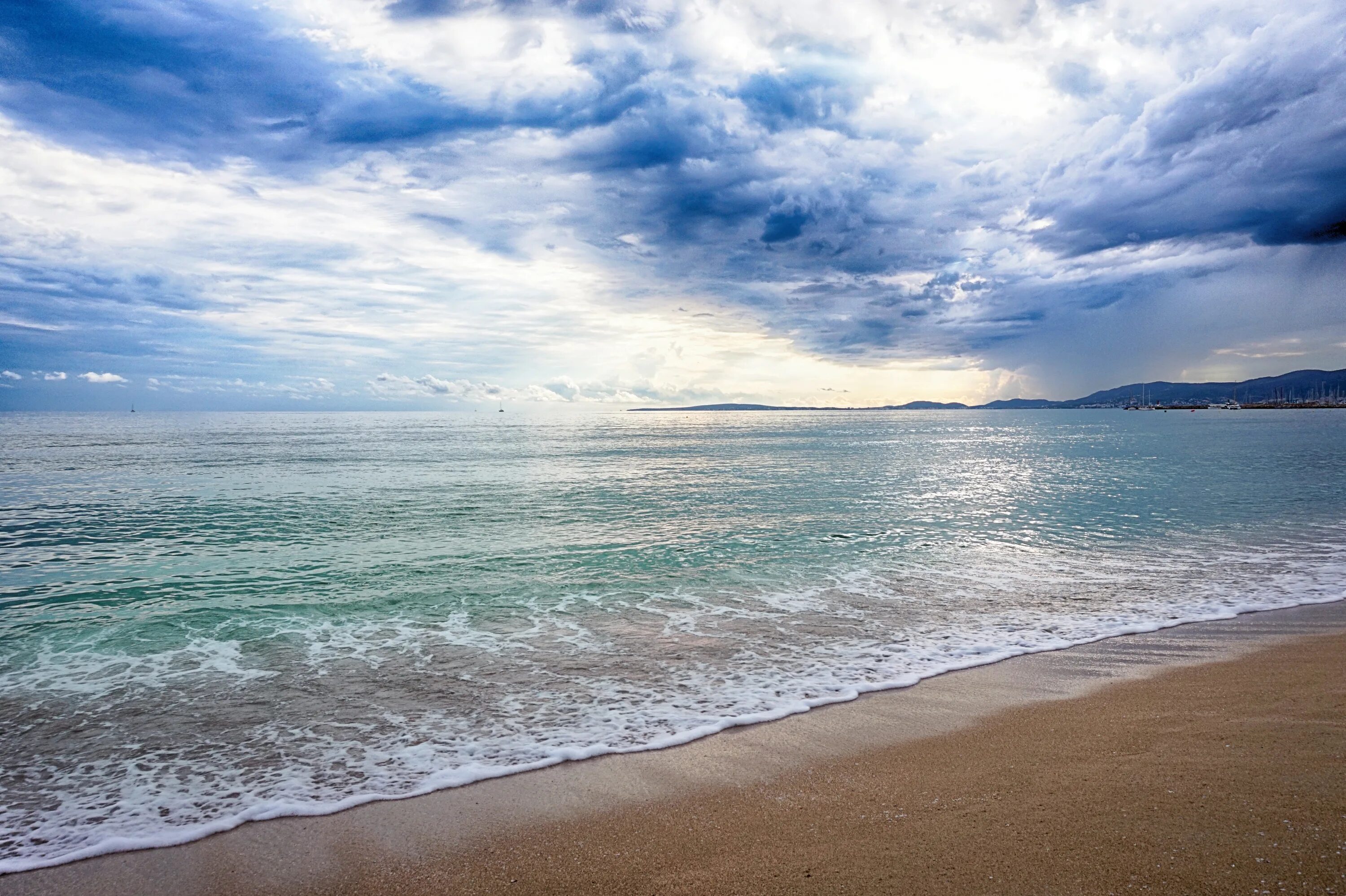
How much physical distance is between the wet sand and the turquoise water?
20.9 inches

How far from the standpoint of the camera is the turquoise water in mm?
6738

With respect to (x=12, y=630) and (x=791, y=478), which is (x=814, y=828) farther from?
(x=791, y=478)

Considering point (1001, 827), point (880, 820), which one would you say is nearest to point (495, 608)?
point (880, 820)

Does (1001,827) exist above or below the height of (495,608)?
above

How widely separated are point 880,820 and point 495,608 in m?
8.90

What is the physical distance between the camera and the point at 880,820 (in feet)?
17.1

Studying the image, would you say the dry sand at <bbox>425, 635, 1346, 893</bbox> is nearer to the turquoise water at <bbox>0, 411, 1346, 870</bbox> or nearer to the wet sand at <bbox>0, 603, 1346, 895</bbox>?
the wet sand at <bbox>0, 603, 1346, 895</bbox>

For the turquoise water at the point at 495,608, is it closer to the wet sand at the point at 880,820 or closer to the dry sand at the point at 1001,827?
the wet sand at the point at 880,820

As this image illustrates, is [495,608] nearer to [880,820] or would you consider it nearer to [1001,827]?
[880,820]

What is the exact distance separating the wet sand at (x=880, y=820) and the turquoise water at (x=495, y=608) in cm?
53

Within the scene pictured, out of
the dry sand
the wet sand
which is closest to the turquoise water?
the wet sand

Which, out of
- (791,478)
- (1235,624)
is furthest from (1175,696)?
(791,478)

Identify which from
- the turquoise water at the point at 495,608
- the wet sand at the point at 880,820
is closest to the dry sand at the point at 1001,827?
the wet sand at the point at 880,820

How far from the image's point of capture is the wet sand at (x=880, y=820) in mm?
4500
